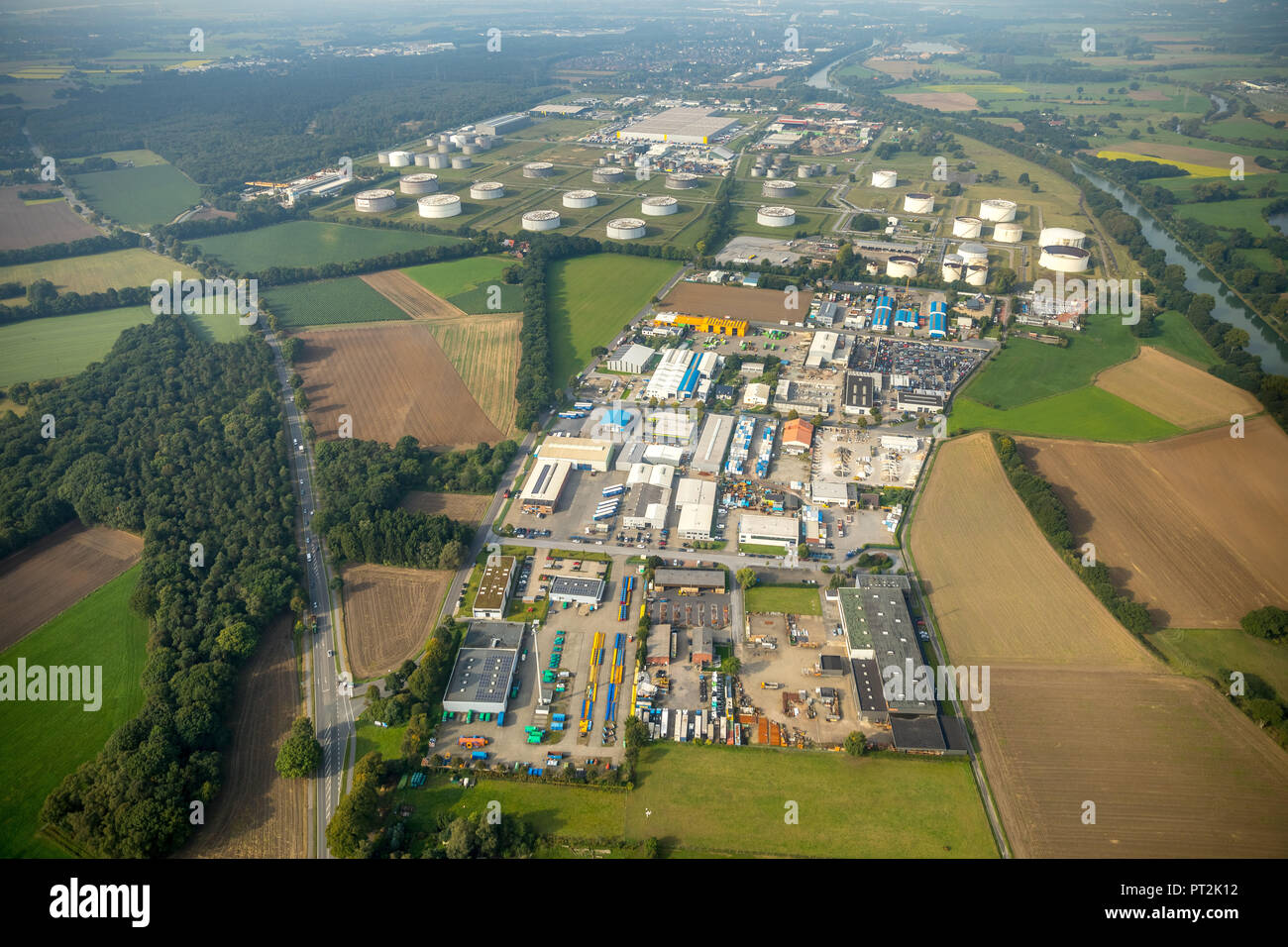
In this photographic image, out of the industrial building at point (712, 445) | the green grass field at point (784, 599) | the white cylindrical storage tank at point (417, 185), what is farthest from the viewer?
the white cylindrical storage tank at point (417, 185)

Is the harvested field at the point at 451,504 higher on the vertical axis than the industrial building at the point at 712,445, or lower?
lower

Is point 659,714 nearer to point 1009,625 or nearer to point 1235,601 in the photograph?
point 1009,625

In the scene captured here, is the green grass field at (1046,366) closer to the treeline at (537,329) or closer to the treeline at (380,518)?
the treeline at (537,329)

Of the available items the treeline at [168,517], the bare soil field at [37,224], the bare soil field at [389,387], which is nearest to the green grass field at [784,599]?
the bare soil field at [389,387]

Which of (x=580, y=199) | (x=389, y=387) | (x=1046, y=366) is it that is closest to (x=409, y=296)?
(x=389, y=387)

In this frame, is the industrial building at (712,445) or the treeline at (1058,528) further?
the industrial building at (712,445)

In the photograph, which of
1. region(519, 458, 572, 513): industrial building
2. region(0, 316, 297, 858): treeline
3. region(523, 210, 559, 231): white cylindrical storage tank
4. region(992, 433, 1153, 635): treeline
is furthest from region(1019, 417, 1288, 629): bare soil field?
region(523, 210, 559, 231): white cylindrical storage tank

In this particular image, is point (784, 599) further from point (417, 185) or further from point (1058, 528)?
point (417, 185)

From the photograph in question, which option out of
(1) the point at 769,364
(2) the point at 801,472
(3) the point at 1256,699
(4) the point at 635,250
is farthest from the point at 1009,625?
(4) the point at 635,250

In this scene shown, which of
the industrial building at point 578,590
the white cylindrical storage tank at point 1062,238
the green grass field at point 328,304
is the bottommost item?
the industrial building at point 578,590
